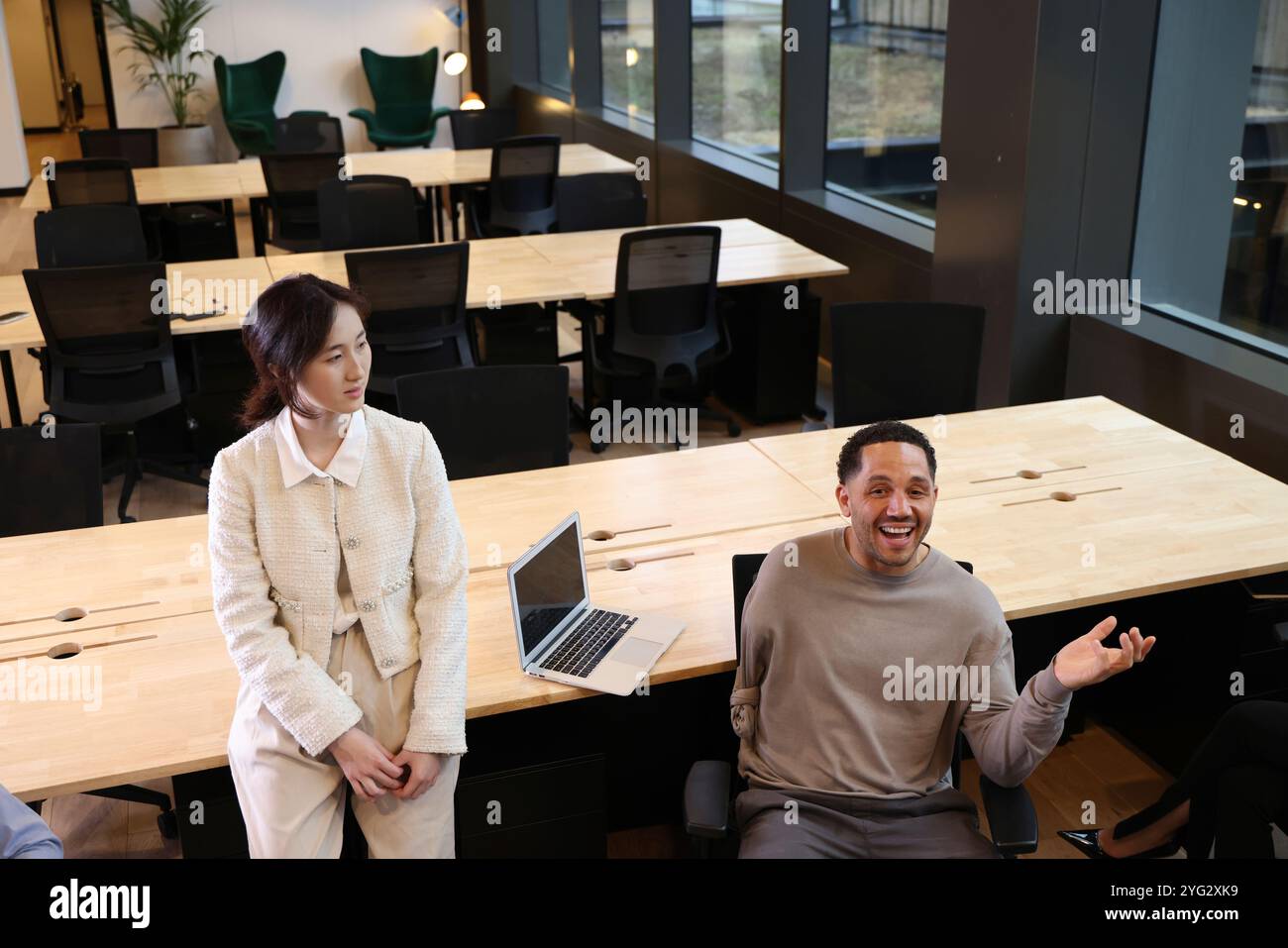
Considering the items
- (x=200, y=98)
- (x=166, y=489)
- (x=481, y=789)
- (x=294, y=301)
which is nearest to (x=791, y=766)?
(x=481, y=789)

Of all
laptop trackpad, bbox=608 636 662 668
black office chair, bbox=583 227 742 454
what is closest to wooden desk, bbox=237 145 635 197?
black office chair, bbox=583 227 742 454

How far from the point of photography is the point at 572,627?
2.77m

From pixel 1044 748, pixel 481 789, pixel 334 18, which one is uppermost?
pixel 334 18

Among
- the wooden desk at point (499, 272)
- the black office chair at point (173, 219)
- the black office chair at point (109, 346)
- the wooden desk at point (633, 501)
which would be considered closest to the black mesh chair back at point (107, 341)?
the black office chair at point (109, 346)

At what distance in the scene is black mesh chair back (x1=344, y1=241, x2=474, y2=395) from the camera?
5043 mm

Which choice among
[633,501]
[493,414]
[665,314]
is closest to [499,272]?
[665,314]

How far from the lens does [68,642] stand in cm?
271

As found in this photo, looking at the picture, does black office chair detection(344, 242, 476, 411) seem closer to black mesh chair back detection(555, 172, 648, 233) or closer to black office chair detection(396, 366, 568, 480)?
black office chair detection(396, 366, 568, 480)

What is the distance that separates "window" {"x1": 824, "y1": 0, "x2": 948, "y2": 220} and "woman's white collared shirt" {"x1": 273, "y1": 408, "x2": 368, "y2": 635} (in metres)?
4.65

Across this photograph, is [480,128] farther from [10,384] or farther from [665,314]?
[10,384]

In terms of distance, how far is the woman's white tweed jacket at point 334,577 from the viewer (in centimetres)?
229
